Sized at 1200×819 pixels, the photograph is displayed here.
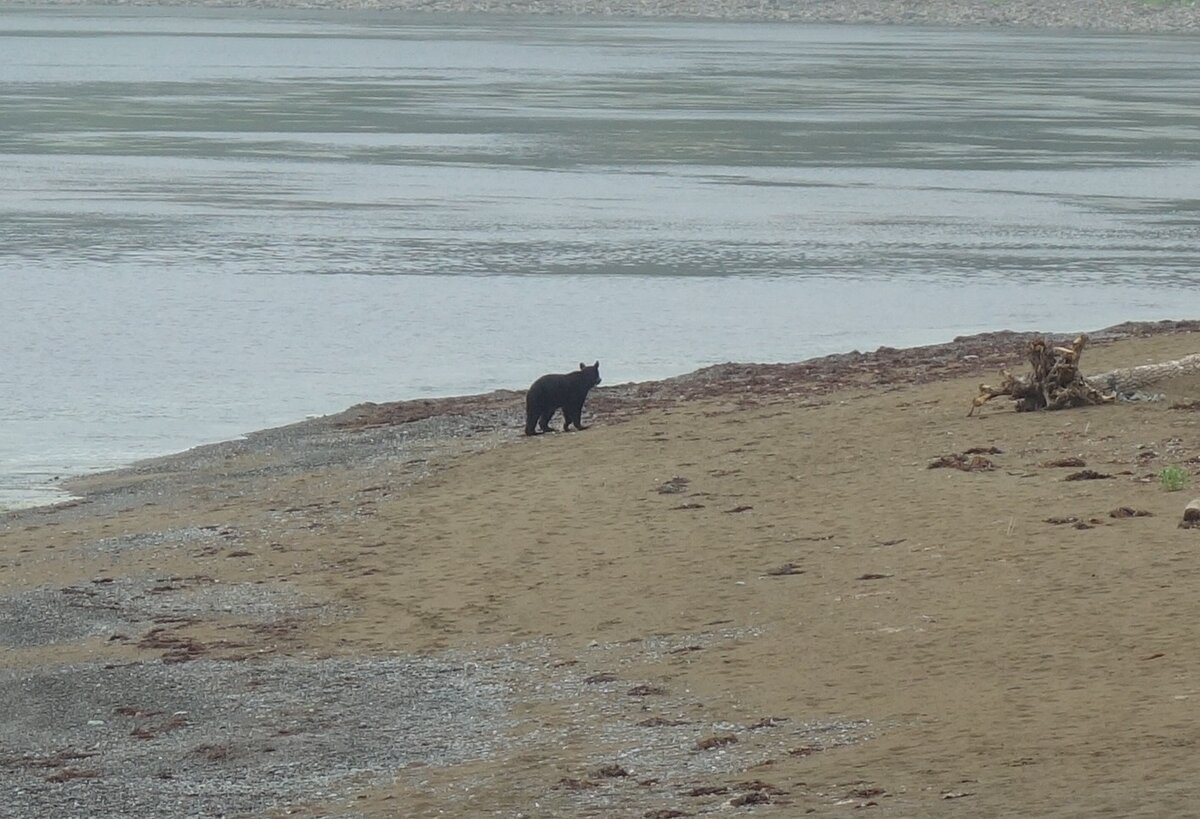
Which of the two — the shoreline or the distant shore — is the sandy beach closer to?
the shoreline

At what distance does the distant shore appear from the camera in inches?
4909

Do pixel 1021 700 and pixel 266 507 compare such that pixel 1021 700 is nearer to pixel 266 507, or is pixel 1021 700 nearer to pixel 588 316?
pixel 266 507

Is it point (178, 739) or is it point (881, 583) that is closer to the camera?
point (178, 739)

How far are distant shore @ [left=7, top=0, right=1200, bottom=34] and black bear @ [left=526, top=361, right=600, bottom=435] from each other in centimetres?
10980

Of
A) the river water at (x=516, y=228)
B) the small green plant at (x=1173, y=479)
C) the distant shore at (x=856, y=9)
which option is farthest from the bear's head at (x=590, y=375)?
the distant shore at (x=856, y=9)

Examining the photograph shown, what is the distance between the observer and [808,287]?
97.0 ft

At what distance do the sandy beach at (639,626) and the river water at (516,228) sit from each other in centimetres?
393

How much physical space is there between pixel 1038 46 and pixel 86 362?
86.1m

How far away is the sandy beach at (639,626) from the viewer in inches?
309

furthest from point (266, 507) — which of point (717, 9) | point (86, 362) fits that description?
point (717, 9)

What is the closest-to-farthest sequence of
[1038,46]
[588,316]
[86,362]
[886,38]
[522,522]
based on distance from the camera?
[522,522] < [86,362] < [588,316] < [1038,46] < [886,38]

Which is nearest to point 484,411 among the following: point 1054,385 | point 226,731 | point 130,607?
point 1054,385

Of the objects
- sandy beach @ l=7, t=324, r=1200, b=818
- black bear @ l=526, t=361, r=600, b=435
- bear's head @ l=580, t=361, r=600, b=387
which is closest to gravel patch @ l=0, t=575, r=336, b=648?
sandy beach @ l=7, t=324, r=1200, b=818

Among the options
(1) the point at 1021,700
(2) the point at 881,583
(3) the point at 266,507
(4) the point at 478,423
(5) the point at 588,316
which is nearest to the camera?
(1) the point at 1021,700
